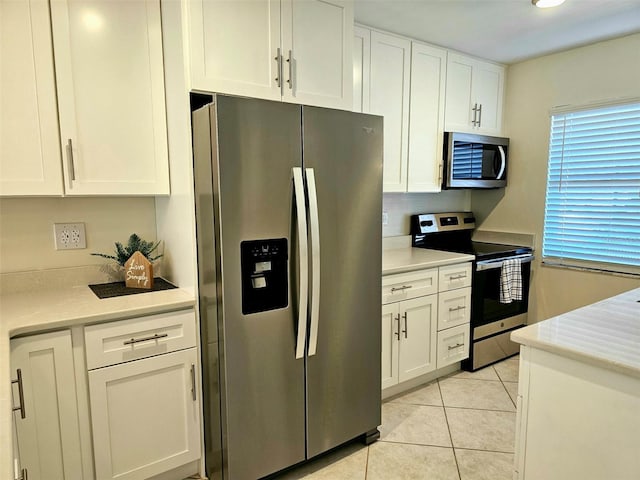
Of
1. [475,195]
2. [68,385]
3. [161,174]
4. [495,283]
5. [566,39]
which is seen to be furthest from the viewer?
[475,195]

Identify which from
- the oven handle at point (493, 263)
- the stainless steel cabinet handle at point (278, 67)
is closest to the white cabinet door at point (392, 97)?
the oven handle at point (493, 263)

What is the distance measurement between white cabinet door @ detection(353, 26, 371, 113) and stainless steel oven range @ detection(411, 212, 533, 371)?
114cm

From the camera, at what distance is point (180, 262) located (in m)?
2.06

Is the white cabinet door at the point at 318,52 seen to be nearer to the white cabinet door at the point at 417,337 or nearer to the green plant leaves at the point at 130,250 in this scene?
the green plant leaves at the point at 130,250

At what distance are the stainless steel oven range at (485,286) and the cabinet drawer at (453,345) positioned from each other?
0.23 ft

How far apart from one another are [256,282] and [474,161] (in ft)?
7.51

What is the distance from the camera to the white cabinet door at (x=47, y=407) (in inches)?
60.5

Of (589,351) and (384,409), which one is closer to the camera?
(589,351)

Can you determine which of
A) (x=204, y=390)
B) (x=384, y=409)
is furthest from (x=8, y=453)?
(x=384, y=409)

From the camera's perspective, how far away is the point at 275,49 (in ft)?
6.29

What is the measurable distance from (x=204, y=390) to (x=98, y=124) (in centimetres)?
132

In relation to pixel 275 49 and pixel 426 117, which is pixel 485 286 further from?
pixel 275 49

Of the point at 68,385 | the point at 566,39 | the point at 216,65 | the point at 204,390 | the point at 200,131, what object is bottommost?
the point at 204,390

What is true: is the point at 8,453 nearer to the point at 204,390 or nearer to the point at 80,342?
the point at 80,342
